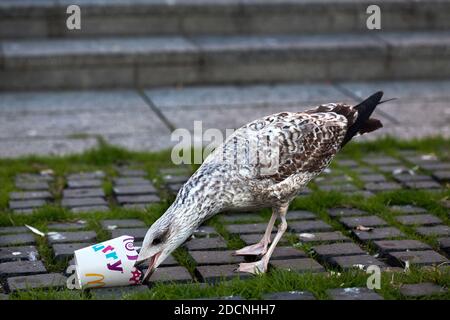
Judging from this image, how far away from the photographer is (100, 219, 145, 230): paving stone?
6.03 metres

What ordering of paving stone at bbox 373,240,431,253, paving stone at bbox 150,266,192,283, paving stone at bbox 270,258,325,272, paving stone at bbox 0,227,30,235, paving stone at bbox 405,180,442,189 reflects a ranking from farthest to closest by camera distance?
1. paving stone at bbox 405,180,442,189
2. paving stone at bbox 0,227,30,235
3. paving stone at bbox 373,240,431,253
4. paving stone at bbox 270,258,325,272
5. paving stone at bbox 150,266,192,283

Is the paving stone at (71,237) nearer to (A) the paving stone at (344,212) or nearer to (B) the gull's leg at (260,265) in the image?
(B) the gull's leg at (260,265)

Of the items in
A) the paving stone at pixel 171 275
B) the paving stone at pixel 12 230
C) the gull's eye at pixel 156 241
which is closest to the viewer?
the gull's eye at pixel 156 241

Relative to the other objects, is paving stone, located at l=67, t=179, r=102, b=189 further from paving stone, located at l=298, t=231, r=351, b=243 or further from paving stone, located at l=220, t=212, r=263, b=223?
paving stone, located at l=298, t=231, r=351, b=243

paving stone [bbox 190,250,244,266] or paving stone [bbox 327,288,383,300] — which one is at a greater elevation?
paving stone [bbox 327,288,383,300]

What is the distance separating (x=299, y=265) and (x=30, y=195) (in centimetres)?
227

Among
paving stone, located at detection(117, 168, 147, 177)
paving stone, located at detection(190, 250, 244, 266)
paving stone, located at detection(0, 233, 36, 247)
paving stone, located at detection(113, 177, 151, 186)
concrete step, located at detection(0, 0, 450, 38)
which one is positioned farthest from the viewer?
concrete step, located at detection(0, 0, 450, 38)

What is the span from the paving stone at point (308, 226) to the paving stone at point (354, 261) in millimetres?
560

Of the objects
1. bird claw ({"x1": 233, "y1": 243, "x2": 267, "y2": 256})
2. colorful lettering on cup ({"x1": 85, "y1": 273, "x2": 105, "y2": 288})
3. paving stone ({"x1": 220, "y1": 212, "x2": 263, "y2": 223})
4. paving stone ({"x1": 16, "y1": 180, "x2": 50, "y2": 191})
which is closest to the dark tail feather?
bird claw ({"x1": 233, "y1": 243, "x2": 267, "y2": 256})

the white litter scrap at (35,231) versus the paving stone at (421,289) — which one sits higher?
the paving stone at (421,289)

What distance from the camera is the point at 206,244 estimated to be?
226 inches

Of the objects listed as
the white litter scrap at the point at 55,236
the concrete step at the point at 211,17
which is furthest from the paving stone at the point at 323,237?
the concrete step at the point at 211,17

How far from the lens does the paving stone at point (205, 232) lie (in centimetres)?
592

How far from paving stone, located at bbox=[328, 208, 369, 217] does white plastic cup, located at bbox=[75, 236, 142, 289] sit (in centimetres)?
183
